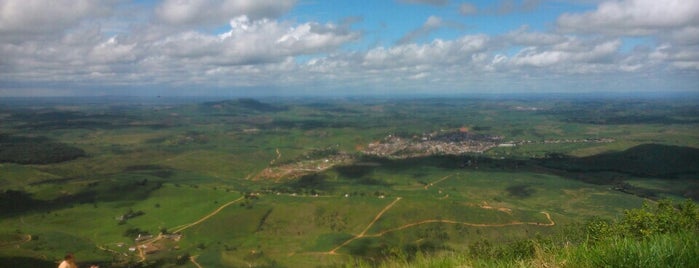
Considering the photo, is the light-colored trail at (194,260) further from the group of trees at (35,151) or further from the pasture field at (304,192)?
the group of trees at (35,151)

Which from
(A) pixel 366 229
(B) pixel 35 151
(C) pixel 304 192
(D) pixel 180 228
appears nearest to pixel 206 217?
(D) pixel 180 228

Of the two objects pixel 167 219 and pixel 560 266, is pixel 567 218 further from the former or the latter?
pixel 560 266

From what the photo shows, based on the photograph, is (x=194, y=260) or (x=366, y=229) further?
(x=366, y=229)

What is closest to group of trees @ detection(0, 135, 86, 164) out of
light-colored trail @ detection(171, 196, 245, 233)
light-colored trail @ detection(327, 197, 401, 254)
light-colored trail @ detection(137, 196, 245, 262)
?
light-colored trail @ detection(171, 196, 245, 233)

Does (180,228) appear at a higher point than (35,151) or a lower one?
lower

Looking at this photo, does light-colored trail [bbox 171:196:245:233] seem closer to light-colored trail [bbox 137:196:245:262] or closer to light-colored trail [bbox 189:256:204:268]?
light-colored trail [bbox 137:196:245:262]

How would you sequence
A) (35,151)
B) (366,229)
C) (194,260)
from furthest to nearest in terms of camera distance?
(35,151), (366,229), (194,260)

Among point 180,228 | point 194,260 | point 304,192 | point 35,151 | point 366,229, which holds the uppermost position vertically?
point 35,151

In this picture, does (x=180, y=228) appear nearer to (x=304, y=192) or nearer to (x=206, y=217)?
(x=206, y=217)

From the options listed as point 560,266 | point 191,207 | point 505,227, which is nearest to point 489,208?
point 505,227
